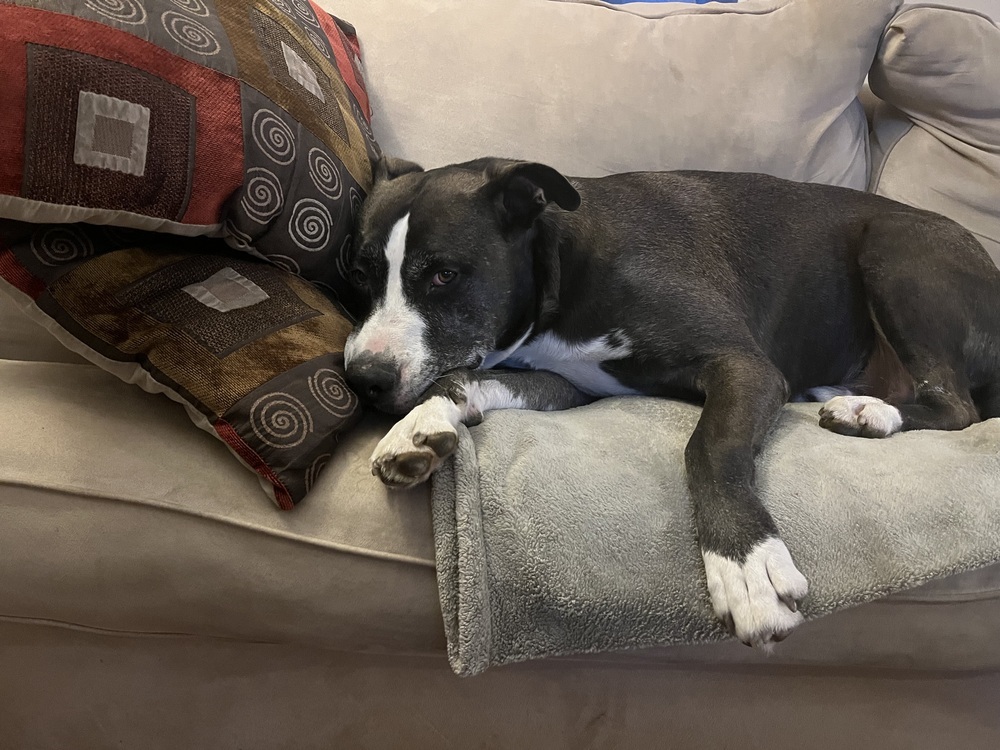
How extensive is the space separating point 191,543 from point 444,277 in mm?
734

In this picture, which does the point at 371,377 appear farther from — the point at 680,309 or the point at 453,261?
the point at 680,309

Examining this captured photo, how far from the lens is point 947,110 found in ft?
7.71

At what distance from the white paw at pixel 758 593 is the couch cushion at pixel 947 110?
1.75m

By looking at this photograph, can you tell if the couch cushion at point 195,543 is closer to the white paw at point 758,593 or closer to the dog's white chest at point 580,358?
the white paw at point 758,593

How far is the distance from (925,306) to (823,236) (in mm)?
318

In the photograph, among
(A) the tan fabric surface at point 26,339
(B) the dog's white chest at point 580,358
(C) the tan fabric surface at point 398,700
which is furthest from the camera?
(B) the dog's white chest at point 580,358

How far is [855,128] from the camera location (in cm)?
246

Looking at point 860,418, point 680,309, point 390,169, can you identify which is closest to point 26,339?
point 390,169

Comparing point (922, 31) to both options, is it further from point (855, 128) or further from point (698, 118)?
point (698, 118)

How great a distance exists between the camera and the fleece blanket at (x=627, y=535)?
3.63 ft

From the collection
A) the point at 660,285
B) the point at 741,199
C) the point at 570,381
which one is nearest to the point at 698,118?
the point at 741,199

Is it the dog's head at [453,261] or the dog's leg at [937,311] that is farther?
the dog's leg at [937,311]

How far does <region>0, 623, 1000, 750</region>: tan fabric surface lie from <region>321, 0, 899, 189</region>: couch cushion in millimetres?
1482

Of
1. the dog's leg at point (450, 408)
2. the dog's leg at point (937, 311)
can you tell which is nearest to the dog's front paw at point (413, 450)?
the dog's leg at point (450, 408)
